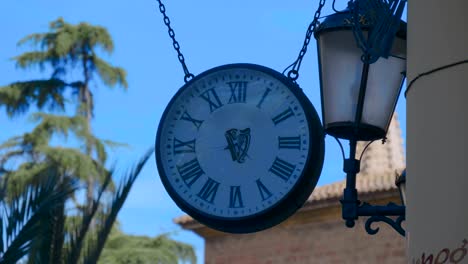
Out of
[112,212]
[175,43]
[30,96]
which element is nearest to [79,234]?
[112,212]

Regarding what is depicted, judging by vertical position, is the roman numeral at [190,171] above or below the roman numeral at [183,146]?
below

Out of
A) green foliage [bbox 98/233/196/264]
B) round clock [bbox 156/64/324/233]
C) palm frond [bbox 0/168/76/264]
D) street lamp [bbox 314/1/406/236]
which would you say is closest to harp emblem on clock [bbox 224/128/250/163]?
round clock [bbox 156/64/324/233]

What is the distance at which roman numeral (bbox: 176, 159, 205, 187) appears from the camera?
5152mm

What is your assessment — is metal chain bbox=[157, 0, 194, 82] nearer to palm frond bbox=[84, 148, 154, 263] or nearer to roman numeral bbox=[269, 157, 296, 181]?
roman numeral bbox=[269, 157, 296, 181]

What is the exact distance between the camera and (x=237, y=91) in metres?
5.20

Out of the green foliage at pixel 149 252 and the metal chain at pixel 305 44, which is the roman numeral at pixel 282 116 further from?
the green foliage at pixel 149 252

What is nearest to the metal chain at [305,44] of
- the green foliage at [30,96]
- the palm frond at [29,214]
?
the palm frond at [29,214]

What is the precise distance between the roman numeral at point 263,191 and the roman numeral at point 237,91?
35 cm

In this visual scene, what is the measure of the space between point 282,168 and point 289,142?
104 mm

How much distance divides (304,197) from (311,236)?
21.8 metres

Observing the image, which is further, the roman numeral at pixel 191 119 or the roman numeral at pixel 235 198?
the roman numeral at pixel 191 119

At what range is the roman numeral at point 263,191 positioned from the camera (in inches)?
197

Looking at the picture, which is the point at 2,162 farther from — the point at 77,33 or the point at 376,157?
the point at 376,157

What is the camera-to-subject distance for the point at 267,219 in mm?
5012
